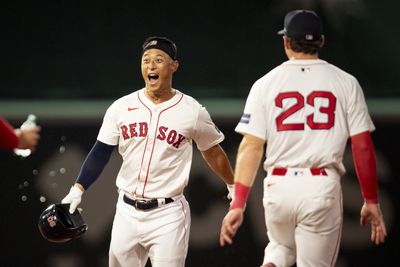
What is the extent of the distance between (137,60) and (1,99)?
1.14 meters

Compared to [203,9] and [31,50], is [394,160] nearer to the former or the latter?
[203,9]

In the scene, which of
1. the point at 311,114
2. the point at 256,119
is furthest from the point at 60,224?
the point at 311,114

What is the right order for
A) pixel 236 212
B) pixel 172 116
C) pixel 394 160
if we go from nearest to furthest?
pixel 236 212 → pixel 172 116 → pixel 394 160

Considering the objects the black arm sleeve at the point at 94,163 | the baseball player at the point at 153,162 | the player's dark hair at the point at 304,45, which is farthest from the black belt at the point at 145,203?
the player's dark hair at the point at 304,45

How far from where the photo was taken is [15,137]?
489cm

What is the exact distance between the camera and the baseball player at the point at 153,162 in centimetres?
538

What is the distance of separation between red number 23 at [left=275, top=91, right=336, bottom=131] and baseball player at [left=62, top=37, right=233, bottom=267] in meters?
1.08

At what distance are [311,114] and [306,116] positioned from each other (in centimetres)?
3

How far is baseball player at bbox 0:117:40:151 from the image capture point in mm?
4844

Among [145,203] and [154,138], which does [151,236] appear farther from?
[154,138]

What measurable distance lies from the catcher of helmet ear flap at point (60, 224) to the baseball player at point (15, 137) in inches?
27.1

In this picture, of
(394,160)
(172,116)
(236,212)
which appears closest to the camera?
(236,212)

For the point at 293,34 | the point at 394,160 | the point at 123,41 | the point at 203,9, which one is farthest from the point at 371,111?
the point at 293,34

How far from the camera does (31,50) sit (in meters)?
7.18
